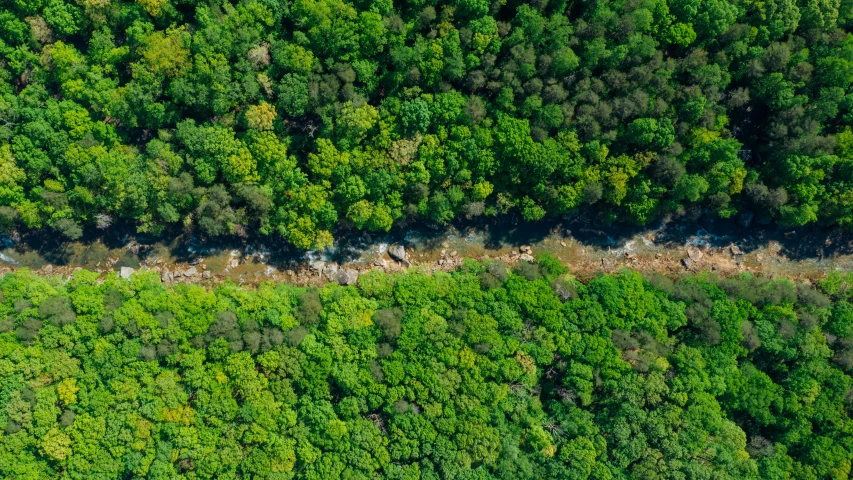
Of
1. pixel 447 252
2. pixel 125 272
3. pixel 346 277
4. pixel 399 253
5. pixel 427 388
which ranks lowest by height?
pixel 125 272

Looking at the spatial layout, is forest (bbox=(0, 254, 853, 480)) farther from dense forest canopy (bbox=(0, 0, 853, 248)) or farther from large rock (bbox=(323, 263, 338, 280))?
dense forest canopy (bbox=(0, 0, 853, 248))

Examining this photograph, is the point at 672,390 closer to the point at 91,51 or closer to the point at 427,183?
the point at 427,183

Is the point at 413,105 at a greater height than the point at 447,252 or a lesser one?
greater

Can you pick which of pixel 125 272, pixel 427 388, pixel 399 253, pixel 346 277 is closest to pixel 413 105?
pixel 399 253

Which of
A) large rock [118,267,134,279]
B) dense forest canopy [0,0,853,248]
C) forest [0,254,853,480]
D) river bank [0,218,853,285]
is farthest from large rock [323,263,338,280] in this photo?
large rock [118,267,134,279]

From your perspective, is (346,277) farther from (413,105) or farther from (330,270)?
(413,105)

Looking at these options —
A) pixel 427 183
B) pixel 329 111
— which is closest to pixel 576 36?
pixel 427 183

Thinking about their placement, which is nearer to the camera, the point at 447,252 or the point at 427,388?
the point at 427,388
